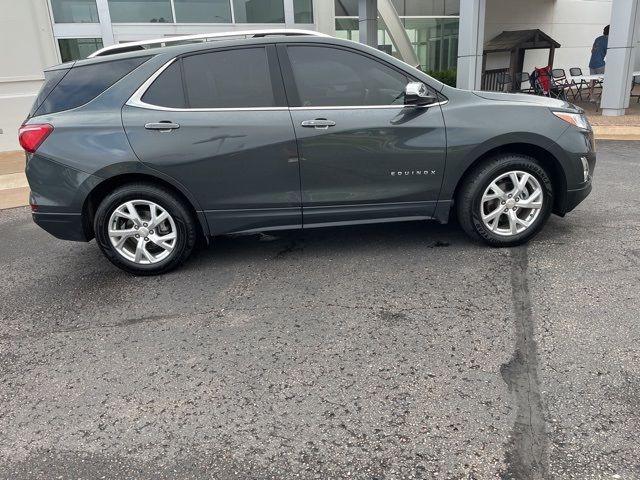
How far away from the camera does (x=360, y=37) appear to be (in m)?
15.4

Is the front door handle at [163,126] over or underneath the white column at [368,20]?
underneath

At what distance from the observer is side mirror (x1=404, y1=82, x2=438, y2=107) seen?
4062mm

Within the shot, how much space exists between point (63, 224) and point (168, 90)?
4.52 feet

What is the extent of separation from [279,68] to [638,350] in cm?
318

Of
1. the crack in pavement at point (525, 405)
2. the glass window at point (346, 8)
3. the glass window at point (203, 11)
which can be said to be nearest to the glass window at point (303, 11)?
the glass window at point (346, 8)

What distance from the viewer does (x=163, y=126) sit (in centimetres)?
413

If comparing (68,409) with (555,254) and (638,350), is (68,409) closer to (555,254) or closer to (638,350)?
(638,350)

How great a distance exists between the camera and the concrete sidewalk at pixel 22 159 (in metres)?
7.82

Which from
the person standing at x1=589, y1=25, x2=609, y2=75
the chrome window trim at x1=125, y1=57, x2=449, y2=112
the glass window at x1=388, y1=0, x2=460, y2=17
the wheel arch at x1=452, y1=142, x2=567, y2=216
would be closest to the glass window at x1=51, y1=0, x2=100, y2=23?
the glass window at x1=388, y1=0, x2=460, y2=17

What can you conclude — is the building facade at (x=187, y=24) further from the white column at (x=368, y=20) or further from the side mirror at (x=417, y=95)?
the side mirror at (x=417, y=95)

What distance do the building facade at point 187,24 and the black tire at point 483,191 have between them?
29.5 ft

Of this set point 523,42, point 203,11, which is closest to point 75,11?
point 203,11

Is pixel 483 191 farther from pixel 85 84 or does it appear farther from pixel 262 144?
pixel 85 84

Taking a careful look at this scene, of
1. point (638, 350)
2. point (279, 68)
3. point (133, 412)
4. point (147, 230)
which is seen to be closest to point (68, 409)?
point (133, 412)
